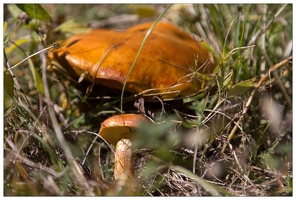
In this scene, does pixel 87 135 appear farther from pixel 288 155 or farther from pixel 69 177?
pixel 288 155

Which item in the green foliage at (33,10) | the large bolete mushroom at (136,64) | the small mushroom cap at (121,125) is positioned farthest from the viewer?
the green foliage at (33,10)

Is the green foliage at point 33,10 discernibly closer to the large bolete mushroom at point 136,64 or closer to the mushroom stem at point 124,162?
the large bolete mushroom at point 136,64

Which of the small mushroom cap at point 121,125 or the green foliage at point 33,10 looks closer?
the small mushroom cap at point 121,125

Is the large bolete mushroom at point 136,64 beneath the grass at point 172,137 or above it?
above

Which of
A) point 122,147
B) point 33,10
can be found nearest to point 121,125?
point 122,147

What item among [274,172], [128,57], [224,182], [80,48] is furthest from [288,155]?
[80,48]

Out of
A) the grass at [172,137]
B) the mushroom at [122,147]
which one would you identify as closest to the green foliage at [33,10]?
the grass at [172,137]

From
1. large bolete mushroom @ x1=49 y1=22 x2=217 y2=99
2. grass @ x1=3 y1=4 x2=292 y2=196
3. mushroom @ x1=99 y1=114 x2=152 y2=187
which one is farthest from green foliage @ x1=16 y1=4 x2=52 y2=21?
mushroom @ x1=99 y1=114 x2=152 y2=187
